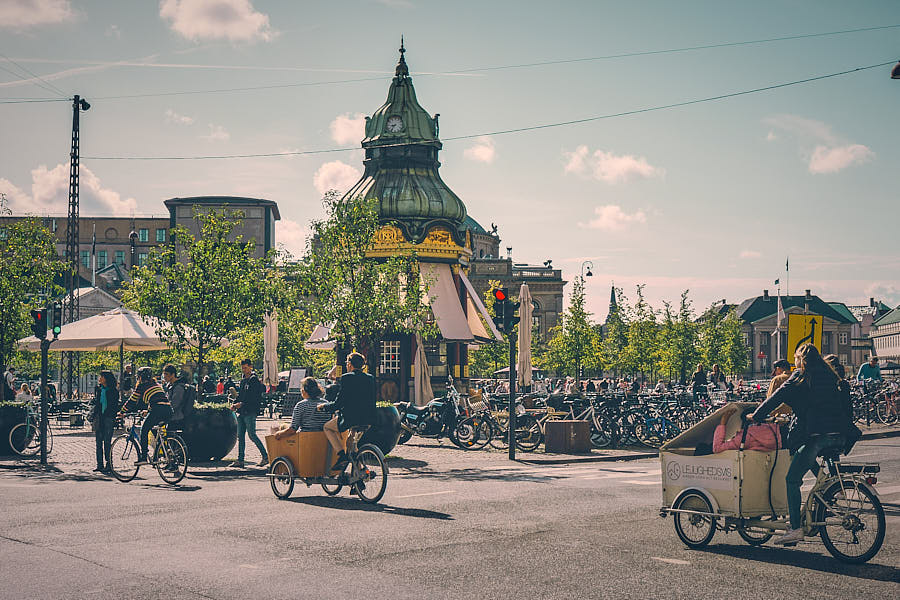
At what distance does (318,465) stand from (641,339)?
54.2 metres

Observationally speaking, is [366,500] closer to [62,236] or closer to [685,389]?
[685,389]

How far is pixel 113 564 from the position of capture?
8.38 metres

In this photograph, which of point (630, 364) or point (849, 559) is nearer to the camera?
point (849, 559)

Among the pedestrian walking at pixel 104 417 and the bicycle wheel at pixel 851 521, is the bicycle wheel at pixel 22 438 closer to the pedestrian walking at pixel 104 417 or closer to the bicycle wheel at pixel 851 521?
the pedestrian walking at pixel 104 417

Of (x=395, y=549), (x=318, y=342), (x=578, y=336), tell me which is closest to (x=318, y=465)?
(x=395, y=549)

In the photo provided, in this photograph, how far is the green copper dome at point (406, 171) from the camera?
39812 millimetres

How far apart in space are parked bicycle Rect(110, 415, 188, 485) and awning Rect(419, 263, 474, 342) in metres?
22.9

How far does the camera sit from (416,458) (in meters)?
19.1

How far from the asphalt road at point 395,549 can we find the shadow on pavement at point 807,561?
2 centimetres

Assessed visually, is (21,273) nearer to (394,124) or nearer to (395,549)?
(395,549)

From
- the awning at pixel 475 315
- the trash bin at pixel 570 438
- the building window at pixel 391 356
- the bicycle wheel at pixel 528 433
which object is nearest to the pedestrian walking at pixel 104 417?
the bicycle wheel at pixel 528 433

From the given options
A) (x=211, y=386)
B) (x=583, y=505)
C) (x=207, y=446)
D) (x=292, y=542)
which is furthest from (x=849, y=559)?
(x=211, y=386)

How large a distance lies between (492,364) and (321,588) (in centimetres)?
6764

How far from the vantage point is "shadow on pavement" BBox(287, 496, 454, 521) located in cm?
1131
